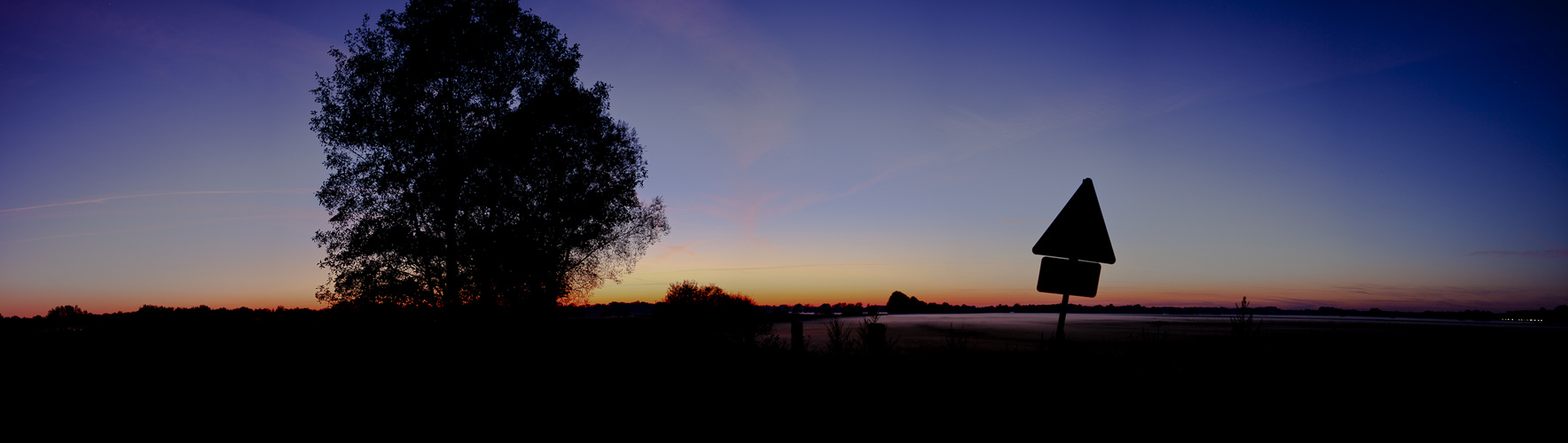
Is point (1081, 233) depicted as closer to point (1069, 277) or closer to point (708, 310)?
point (1069, 277)

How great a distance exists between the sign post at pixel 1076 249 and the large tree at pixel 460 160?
46.8ft

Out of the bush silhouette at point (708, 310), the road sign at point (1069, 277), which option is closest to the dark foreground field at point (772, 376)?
the road sign at point (1069, 277)

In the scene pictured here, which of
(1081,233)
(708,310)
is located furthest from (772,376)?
(708,310)

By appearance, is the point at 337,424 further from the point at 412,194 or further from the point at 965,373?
the point at 412,194

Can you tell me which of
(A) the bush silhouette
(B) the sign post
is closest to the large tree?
(A) the bush silhouette

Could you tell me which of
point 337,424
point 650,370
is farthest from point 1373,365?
point 337,424

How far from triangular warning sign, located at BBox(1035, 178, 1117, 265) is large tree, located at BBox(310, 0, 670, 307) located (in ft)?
46.8

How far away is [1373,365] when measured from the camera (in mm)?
8852

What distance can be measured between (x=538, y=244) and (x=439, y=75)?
527cm

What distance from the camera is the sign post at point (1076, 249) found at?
6594 mm

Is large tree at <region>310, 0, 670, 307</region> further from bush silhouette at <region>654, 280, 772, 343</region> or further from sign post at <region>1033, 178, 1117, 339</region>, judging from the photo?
sign post at <region>1033, 178, 1117, 339</region>

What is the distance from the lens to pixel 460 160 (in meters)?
15.6

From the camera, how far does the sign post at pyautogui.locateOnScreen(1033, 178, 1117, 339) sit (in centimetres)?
659

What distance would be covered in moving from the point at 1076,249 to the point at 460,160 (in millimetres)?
14976
